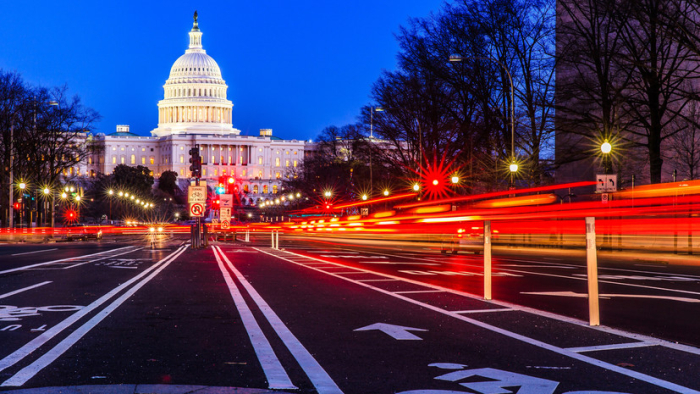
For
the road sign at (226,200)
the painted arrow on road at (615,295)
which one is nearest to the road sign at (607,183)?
the painted arrow on road at (615,295)

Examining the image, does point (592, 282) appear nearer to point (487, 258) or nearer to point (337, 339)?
point (487, 258)

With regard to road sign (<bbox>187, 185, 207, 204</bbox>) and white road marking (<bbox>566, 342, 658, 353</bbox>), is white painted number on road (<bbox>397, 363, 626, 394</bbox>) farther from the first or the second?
road sign (<bbox>187, 185, 207, 204</bbox>)

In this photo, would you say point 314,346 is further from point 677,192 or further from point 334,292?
point 677,192

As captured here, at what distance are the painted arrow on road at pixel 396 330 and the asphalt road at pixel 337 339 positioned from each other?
0.01 metres

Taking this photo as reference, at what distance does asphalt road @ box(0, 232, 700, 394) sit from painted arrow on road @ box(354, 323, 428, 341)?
0.05 ft

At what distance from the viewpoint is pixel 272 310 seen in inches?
450

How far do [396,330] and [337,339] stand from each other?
95cm

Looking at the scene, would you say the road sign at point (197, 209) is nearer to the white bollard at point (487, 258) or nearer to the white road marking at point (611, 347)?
the white bollard at point (487, 258)

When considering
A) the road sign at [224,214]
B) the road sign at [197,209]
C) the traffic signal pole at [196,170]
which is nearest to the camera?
the traffic signal pole at [196,170]

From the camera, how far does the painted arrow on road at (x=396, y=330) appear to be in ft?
28.9

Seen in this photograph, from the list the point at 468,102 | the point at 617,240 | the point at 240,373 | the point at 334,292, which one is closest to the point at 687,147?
the point at 468,102

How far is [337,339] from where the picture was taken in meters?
8.74

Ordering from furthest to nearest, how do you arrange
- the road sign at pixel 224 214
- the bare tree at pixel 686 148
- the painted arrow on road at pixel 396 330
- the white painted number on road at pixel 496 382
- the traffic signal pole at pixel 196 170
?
1. the road sign at pixel 224 214
2. the bare tree at pixel 686 148
3. the traffic signal pole at pixel 196 170
4. the painted arrow on road at pixel 396 330
5. the white painted number on road at pixel 496 382

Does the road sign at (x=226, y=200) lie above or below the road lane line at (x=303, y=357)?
above
